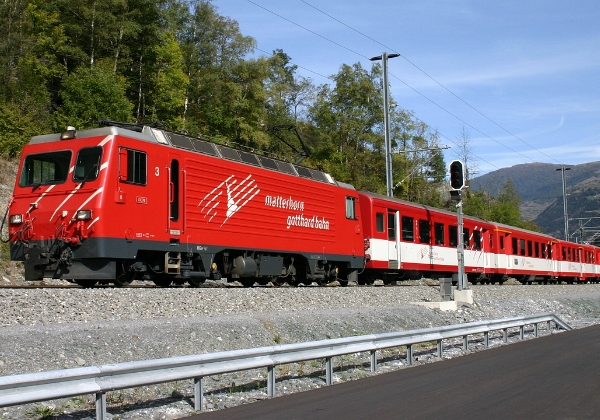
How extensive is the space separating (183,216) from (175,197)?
0.48 metres

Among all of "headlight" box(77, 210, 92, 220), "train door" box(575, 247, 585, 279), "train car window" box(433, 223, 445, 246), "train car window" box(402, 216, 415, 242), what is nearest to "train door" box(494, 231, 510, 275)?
"train car window" box(433, 223, 445, 246)

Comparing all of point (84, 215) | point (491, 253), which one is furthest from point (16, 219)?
point (491, 253)

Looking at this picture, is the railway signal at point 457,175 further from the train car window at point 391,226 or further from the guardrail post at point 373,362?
the guardrail post at point 373,362

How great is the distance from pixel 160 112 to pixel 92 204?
42145 millimetres

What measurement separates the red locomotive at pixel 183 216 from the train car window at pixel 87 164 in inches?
1.0

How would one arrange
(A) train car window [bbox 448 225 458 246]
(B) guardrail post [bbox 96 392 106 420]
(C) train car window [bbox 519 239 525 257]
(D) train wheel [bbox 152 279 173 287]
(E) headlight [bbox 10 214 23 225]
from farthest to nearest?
(C) train car window [bbox 519 239 525 257]
(A) train car window [bbox 448 225 458 246]
(D) train wheel [bbox 152 279 173 287]
(E) headlight [bbox 10 214 23 225]
(B) guardrail post [bbox 96 392 106 420]

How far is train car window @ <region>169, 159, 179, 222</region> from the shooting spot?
16406mm

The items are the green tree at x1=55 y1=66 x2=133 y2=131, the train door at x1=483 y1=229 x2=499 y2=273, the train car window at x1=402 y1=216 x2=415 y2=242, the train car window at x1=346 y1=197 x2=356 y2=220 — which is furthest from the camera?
the green tree at x1=55 y1=66 x2=133 y2=131

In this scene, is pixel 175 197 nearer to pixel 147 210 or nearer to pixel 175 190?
pixel 175 190

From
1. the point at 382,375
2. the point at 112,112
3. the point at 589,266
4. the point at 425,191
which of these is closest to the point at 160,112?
the point at 112,112

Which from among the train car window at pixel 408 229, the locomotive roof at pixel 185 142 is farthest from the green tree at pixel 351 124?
the locomotive roof at pixel 185 142

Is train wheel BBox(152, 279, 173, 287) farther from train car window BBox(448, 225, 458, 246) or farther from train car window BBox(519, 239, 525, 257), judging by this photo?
train car window BBox(519, 239, 525, 257)

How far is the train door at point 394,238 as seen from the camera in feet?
85.4

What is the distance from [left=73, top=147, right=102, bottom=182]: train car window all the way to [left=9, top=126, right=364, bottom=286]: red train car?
0.08 ft
